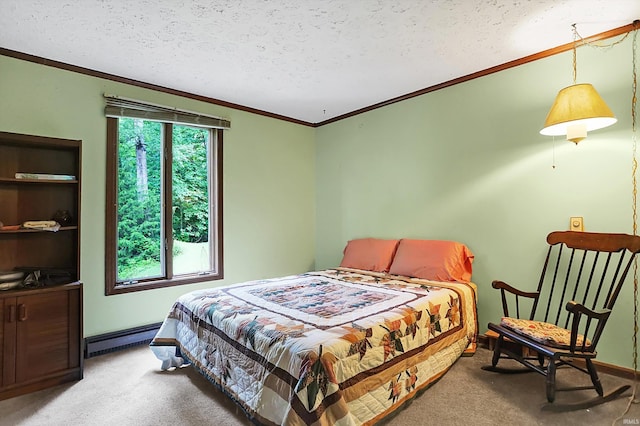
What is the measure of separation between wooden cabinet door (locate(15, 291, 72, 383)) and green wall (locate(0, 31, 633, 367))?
1.60 ft

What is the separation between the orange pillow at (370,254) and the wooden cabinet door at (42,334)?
256 centimetres

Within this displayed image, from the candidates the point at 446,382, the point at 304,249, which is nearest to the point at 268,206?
the point at 304,249

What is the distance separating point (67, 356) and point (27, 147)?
1667 millimetres

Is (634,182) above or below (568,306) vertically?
above

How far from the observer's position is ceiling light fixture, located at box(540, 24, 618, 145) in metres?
2.06

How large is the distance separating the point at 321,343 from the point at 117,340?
2.31 m

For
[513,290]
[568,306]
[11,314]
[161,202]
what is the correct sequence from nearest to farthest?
[568,306] → [11,314] → [513,290] → [161,202]

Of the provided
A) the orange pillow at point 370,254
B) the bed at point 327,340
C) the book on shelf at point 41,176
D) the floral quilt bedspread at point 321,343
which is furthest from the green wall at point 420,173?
the floral quilt bedspread at point 321,343

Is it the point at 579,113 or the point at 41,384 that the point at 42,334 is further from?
the point at 579,113

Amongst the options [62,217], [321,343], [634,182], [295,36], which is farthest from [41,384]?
[634,182]

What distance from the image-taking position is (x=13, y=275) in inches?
88.0

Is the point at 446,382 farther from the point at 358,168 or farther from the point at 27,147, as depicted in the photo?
the point at 27,147

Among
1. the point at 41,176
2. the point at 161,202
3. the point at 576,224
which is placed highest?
the point at 41,176

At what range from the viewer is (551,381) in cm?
189
